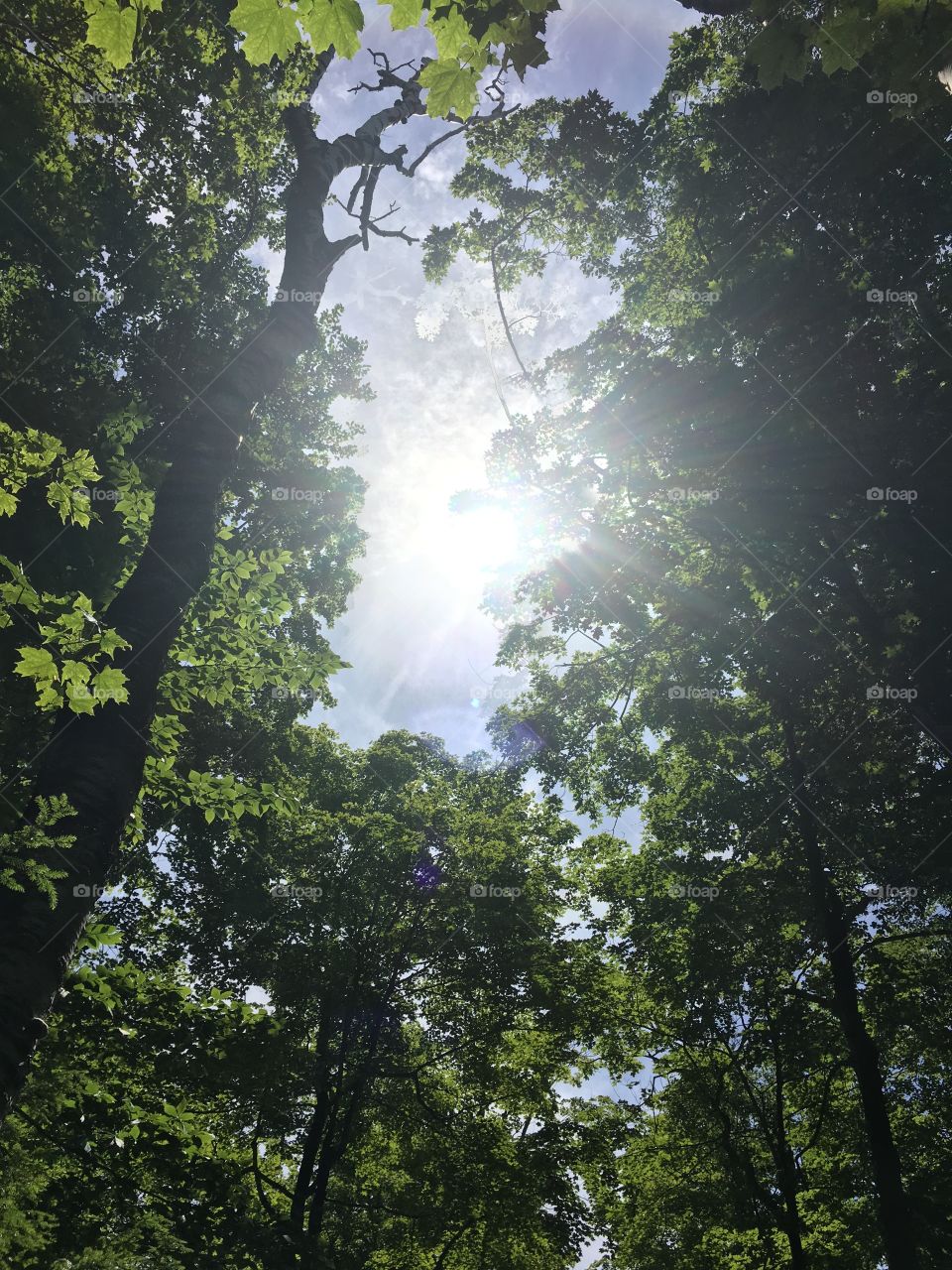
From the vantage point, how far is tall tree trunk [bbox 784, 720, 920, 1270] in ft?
27.3

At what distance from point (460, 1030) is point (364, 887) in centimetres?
306

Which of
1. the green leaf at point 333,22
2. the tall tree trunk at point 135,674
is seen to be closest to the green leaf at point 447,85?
the green leaf at point 333,22

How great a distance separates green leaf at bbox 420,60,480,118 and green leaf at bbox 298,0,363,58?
329 mm

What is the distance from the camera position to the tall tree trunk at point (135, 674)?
304cm

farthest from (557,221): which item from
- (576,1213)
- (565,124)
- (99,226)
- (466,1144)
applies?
(576,1213)

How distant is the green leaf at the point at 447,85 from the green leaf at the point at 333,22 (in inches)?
Result: 12.9

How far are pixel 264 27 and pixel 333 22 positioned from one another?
28cm

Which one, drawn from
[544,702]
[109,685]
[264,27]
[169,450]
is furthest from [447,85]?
[544,702]

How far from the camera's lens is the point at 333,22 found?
9.14 feet

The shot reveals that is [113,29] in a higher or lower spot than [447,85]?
lower

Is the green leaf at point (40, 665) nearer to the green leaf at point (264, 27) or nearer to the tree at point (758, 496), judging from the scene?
the green leaf at point (264, 27)

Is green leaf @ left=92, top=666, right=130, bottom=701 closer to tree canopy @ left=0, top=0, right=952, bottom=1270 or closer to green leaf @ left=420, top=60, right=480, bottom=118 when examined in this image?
tree canopy @ left=0, top=0, right=952, bottom=1270

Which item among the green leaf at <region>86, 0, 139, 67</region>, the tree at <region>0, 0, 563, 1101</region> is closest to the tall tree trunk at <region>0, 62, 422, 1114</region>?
the tree at <region>0, 0, 563, 1101</region>

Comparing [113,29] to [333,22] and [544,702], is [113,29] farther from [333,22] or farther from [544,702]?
[544,702]
